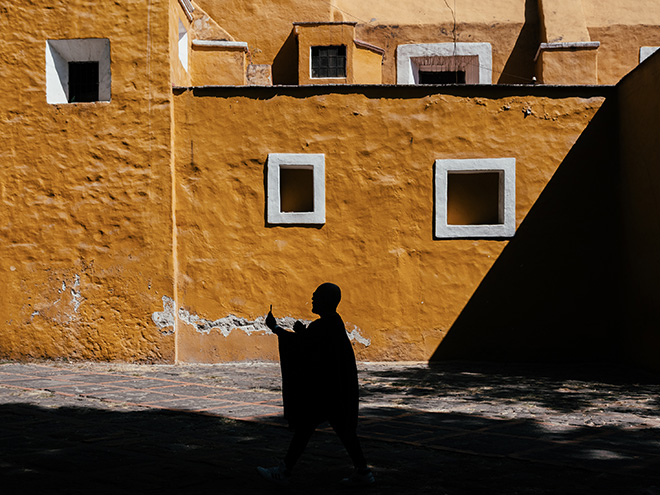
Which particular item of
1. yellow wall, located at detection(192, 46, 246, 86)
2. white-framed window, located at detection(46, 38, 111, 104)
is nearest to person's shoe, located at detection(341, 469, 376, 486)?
white-framed window, located at detection(46, 38, 111, 104)

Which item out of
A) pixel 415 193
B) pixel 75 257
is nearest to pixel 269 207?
pixel 415 193

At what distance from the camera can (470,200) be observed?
11.0 meters

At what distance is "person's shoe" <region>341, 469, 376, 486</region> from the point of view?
13.9ft

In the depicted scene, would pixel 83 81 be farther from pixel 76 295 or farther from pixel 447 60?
pixel 447 60

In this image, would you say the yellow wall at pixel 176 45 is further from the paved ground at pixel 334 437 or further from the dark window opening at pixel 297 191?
the paved ground at pixel 334 437

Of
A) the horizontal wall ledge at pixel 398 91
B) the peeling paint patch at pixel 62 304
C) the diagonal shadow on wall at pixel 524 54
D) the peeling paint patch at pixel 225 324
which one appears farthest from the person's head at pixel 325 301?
the diagonal shadow on wall at pixel 524 54

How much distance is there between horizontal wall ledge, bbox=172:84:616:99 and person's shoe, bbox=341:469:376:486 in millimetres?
7062

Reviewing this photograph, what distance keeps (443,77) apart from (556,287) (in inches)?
224

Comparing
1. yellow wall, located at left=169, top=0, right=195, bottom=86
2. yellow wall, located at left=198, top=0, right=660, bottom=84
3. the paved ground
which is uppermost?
yellow wall, located at left=198, top=0, right=660, bottom=84

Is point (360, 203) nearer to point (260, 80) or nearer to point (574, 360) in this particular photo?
point (574, 360)

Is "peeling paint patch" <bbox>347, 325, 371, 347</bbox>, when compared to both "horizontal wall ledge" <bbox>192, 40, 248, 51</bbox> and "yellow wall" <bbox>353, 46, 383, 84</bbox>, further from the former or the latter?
"horizontal wall ledge" <bbox>192, 40, 248, 51</bbox>

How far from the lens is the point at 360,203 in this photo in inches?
408

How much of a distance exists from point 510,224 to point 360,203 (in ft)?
6.82

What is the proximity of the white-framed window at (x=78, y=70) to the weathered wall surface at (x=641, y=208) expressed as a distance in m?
7.11
